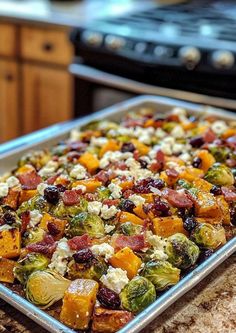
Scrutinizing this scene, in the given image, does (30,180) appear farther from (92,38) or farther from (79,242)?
(92,38)

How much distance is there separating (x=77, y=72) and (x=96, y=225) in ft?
7.84

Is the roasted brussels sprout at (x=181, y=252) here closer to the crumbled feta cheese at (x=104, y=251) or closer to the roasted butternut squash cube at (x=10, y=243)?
the crumbled feta cheese at (x=104, y=251)

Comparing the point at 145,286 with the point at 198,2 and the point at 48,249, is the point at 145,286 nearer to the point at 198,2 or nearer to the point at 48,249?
the point at 48,249

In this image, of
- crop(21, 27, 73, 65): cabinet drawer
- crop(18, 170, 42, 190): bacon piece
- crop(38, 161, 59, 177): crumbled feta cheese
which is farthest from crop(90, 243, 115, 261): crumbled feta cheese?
crop(21, 27, 73, 65): cabinet drawer

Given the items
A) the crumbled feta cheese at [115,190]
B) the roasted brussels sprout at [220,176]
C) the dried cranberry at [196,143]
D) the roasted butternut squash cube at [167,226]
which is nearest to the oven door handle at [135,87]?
the dried cranberry at [196,143]

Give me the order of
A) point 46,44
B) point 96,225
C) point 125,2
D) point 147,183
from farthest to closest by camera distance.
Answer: point 125,2 → point 46,44 → point 147,183 → point 96,225

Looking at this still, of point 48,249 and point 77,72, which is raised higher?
point 48,249

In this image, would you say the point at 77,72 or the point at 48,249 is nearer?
the point at 48,249

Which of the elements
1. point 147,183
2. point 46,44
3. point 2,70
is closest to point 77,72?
point 46,44

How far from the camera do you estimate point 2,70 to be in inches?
175

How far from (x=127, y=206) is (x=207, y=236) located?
233 millimetres

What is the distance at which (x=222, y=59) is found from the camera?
3.30 meters

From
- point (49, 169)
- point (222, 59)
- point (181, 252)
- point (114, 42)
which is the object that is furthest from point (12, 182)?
point (114, 42)

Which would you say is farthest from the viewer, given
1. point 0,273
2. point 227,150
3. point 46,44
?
point 46,44
